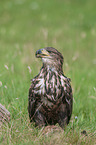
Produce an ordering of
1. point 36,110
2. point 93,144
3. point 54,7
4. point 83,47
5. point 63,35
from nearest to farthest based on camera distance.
→ point 93,144 < point 36,110 < point 83,47 < point 63,35 < point 54,7

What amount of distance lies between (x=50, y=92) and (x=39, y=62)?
96cm

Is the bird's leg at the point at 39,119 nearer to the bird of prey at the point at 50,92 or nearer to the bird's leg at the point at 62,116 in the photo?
the bird of prey at the point at 50,92

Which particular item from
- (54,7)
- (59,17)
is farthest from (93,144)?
(54,7)

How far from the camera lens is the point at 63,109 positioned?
3.76 meters

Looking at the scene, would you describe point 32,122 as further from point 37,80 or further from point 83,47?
point 83,47

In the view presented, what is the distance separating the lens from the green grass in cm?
353

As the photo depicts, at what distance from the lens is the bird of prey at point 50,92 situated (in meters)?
3.46

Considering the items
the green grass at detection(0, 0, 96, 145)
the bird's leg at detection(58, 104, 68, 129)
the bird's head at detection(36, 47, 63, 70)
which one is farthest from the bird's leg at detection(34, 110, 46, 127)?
the bird's head at detection(36, 47, 63, 70)

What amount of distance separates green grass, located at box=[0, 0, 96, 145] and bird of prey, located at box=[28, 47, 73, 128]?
0.19 m

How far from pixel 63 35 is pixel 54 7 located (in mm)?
3791

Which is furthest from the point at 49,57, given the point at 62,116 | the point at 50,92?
the point at 62,116

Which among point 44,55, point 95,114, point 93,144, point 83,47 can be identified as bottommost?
point 83,47

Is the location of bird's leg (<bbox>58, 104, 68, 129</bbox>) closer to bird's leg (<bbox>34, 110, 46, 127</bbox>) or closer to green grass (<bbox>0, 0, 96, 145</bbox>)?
green grass (<bbox>0, 0, 96, 145</bbox>)

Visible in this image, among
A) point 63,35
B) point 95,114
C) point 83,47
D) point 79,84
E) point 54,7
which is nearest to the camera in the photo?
point 95,114
